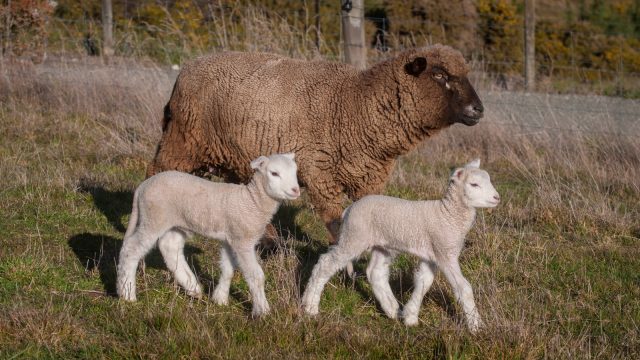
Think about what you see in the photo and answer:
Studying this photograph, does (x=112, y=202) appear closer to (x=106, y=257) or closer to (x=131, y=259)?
(x=106, y=257)

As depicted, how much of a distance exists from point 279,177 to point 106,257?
2.02m

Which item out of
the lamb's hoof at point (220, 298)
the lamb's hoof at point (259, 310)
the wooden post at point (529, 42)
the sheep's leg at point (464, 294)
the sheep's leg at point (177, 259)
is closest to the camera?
the sheep's leg at point (464, 294)

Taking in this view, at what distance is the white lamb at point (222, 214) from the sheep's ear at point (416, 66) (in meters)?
1.87

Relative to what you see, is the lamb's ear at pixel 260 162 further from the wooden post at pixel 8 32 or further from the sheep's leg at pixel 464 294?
the wooden post at pixel 8 32

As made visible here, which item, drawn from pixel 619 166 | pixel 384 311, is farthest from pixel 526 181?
pixel 384 311

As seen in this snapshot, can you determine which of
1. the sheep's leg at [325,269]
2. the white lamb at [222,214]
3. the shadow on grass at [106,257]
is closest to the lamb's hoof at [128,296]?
the white lamb at [222,214]

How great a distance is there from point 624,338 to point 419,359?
141 cm

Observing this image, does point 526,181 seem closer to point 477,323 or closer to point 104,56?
point 477,323

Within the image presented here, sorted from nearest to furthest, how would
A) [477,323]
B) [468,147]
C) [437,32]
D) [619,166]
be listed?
1. [477,323]
2. [619,166]
3. [468,147]
4. [437,32]

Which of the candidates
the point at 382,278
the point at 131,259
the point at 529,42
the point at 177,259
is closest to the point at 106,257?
the point at 177,259

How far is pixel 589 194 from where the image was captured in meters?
9.23

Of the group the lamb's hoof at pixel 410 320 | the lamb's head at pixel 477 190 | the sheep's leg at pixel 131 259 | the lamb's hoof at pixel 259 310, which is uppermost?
the lamb's head at pixel 477 190

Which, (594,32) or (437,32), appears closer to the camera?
(437,32)

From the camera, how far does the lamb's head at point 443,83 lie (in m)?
7.46
